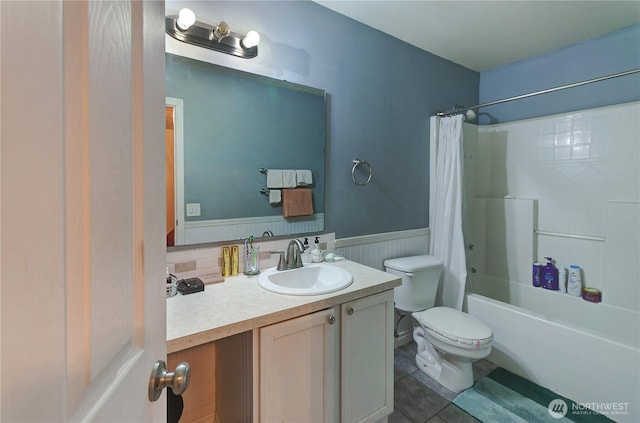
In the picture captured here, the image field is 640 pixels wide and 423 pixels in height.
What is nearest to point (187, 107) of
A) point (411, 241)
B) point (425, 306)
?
point (411, 241)

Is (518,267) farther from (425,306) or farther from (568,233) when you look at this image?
(425,306)

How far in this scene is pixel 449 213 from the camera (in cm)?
235

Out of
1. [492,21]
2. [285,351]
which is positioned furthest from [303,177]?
[492,21]

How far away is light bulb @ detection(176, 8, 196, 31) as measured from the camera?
130 cm

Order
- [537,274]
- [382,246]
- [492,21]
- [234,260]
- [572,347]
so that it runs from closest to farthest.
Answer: [234,260] → [572,347] → [492,21] → [382,246] → [537,274]

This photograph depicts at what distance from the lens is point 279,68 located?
1669 millimetres

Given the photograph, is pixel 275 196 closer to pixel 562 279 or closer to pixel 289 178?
pixel 289 178

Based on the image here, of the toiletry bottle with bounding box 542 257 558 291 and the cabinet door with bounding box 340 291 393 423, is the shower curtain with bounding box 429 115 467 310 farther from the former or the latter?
the cabinet door with bounding box 340 291 393 423

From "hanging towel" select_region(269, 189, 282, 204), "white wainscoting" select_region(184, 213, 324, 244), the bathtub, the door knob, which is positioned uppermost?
"hanging towel" select_region(269, 189, 282, 204)

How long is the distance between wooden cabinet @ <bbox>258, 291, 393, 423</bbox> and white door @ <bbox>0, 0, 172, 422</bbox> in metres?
0.65

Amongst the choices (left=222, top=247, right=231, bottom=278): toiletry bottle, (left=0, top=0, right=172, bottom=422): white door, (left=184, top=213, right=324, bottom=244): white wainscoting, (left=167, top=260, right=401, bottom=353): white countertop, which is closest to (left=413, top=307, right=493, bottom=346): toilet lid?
(left=167, top=260, right=401, bottom=353): white countertop

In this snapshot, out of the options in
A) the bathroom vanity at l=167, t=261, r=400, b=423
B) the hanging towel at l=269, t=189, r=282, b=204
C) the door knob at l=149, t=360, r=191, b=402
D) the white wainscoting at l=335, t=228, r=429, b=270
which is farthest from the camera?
the white wainscoting at l=335, t=228, r=429, b=270

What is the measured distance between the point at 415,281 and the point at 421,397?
0.71 m

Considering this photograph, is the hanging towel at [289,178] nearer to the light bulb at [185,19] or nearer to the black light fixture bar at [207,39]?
the black light fixture bar at [207,39]
